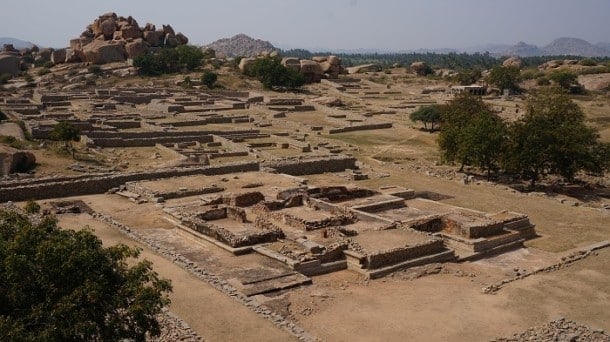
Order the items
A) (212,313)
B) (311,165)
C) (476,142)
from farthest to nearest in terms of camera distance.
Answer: (311,165), (476,142), (212,313)

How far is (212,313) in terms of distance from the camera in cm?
1509

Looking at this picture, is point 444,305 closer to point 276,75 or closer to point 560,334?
point 560,334

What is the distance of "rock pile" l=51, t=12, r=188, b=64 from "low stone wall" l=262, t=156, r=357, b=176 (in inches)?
2582

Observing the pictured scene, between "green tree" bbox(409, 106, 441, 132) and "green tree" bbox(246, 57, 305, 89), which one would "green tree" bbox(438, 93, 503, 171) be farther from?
"green tree" bbox(246, 57, 305, 89)

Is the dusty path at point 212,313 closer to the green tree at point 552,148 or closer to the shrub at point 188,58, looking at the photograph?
the green tree at point 552,148

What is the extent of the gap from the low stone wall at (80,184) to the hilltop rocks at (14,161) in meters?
2.91

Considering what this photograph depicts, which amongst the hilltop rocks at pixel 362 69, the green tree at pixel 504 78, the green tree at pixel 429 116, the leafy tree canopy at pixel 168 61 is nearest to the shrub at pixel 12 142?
the green tree at pixel 429 116

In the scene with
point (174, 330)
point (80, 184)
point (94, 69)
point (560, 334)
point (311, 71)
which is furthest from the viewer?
point (311, 71)

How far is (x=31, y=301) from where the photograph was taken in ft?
→ 32.4

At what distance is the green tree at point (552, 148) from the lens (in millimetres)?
31109

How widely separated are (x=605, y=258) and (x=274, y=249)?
11555mm

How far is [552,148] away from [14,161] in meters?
27.5

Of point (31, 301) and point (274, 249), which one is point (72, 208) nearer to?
point (274, 249)

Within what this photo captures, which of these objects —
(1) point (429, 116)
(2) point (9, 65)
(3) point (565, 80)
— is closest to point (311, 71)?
(3) point (565, 80)
